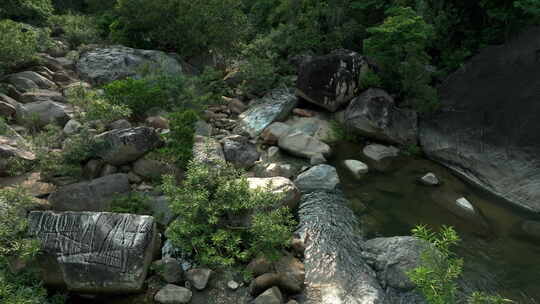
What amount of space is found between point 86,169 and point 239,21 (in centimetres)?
1209

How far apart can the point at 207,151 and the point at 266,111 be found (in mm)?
5487

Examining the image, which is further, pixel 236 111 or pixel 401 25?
pixel 236 111

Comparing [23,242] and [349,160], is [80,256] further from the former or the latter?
[349,160]

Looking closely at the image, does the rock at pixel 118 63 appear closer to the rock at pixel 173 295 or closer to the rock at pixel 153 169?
the rock at pixel 153 169

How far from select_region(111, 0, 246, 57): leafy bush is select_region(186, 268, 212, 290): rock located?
13.3 metres

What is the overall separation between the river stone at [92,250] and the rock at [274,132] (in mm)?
7058

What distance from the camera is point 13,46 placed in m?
13.0

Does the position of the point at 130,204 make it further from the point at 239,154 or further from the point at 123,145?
the point at 239,154

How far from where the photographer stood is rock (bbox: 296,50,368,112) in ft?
48.3

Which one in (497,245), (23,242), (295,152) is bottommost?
(497,245)

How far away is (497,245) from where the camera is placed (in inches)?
349

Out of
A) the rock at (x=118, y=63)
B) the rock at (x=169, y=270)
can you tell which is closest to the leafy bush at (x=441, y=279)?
the rock at (x=169, y=270)

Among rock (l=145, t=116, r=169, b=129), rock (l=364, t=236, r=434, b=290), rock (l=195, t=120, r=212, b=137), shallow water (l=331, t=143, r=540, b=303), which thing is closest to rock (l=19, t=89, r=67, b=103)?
rock (l=145, t=116, r=169, b=129)

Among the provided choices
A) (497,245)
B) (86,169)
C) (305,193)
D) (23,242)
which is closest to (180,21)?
(86,169)
